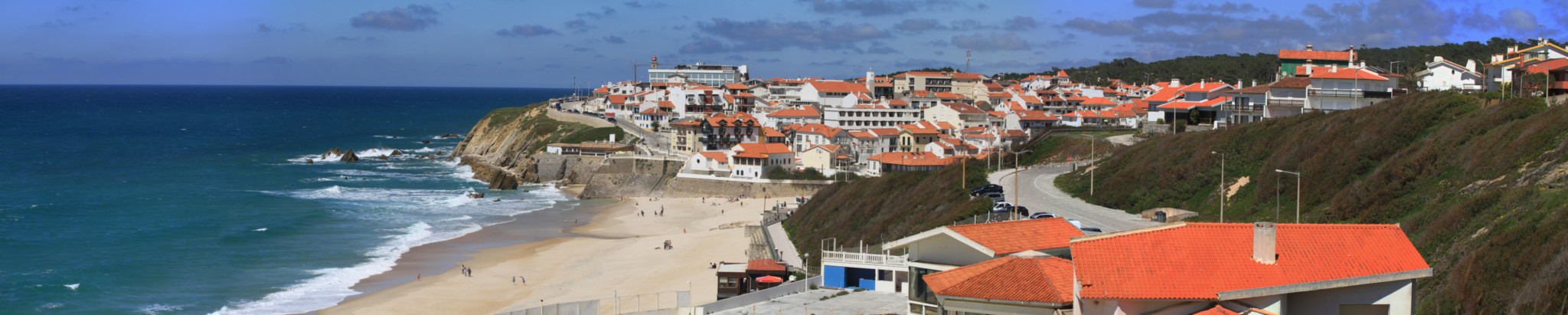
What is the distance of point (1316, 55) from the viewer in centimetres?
6084

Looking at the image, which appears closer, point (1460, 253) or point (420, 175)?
point (1460, 253)

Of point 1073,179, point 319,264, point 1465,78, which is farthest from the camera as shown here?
point 1465,78

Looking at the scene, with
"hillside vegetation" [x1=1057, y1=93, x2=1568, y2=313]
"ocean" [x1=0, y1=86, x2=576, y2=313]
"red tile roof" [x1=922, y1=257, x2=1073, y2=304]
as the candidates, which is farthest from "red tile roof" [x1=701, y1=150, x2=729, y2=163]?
"red tile roof" [x1=922, y1=257, x2=1073, y2=304]

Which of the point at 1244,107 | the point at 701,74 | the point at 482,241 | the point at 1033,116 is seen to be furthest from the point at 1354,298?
the point at 701,74

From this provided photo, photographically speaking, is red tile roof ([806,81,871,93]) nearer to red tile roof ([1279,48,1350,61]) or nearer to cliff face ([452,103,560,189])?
cliff face ([452,103,560,189])

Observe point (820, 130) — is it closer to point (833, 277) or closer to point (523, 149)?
point (523, 149)

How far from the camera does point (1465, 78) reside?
46.1 metres

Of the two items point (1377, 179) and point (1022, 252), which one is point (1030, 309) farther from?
point (1377, 179)

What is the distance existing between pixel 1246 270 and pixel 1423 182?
15.7 metres

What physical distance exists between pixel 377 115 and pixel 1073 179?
141722mm

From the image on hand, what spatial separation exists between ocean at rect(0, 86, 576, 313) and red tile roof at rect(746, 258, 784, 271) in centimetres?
1285

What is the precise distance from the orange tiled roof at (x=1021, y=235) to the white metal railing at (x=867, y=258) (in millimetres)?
3137

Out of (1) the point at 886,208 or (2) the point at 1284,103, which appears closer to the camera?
(1) the point at 886,208

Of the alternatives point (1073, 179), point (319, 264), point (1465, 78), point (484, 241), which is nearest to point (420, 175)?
point (484, 241)
